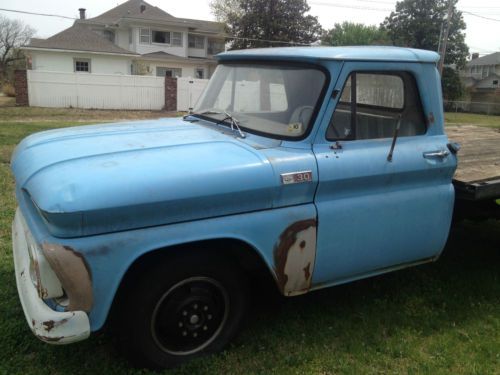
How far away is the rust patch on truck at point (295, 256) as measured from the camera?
9.47ft

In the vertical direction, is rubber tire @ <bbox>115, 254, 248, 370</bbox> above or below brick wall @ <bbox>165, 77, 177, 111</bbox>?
below

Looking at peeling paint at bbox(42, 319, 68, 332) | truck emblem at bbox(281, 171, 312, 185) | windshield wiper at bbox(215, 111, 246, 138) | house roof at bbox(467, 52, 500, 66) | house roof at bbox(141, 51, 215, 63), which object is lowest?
peeling paint at bbox(42, 319, 68, 332)

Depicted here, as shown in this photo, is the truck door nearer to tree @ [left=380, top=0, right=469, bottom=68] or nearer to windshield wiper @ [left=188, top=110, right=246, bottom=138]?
windshield wiper @ [left=188, top=110, right=246, bottom=138]

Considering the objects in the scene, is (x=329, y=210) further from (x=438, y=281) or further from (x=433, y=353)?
(x=438, y=281)

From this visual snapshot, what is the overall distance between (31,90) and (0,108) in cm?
198

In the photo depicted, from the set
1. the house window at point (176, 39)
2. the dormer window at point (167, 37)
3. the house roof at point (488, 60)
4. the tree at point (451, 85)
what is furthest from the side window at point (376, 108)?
the house roof at point (488, 60)

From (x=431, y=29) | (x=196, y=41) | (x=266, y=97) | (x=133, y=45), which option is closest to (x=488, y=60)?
(x=431, y=29)

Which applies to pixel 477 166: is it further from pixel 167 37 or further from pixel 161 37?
pixel 167 37

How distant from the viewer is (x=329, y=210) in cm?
302

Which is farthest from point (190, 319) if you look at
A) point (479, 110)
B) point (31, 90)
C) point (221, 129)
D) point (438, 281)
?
point (479, 110)

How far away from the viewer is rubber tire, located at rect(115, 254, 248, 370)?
105 inches

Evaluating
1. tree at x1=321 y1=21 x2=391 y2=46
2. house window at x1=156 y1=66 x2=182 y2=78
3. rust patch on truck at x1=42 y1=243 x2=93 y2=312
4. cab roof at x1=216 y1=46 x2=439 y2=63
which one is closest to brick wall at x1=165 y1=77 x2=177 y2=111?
house window at x1=156 y1=66 x2=182 y2=78

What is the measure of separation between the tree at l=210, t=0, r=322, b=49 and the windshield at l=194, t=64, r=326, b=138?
36142 millimetres

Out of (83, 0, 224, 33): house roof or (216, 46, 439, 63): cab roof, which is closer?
(216, 46, 439, 63): cab roof
